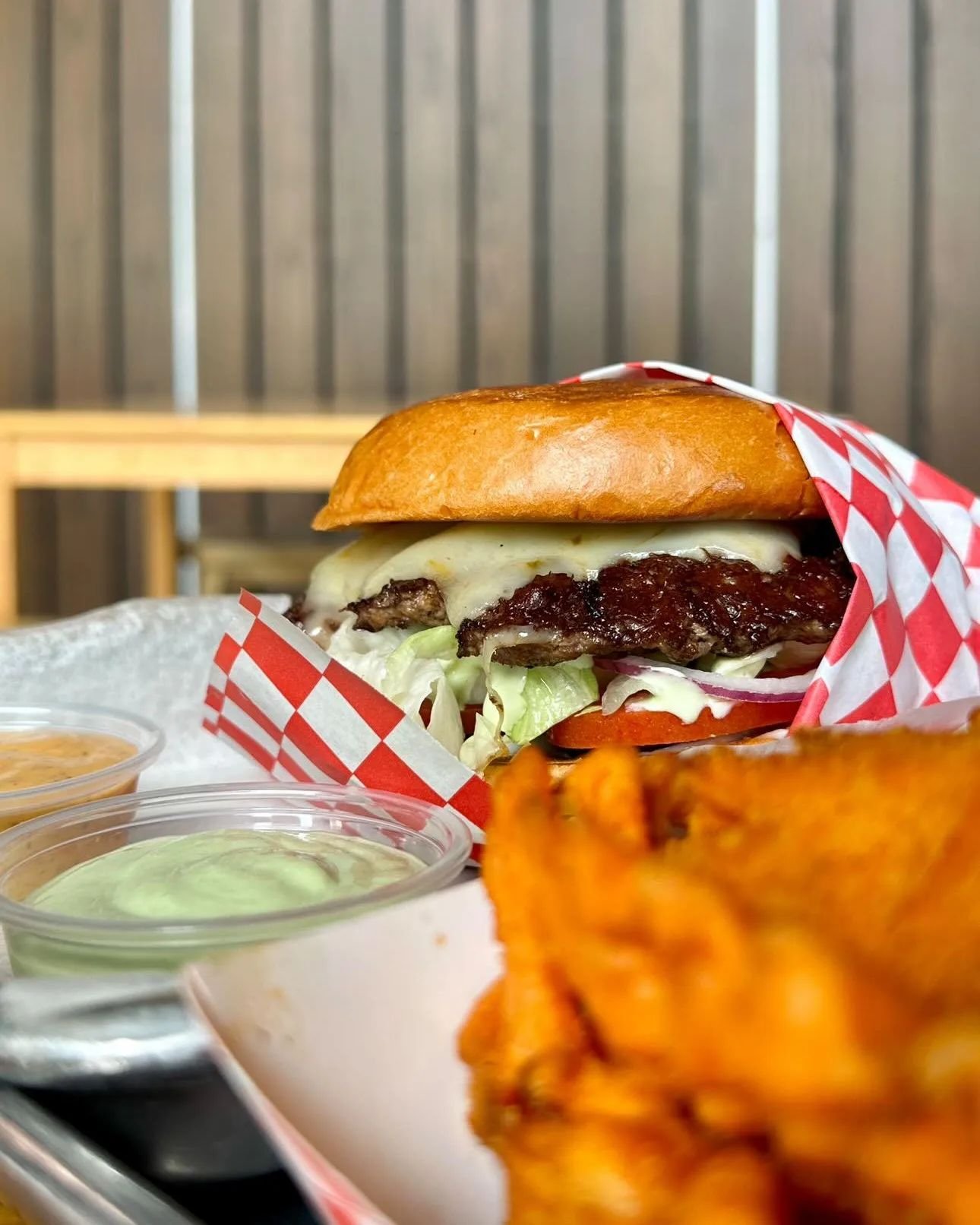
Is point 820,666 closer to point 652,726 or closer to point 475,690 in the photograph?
point 652,726

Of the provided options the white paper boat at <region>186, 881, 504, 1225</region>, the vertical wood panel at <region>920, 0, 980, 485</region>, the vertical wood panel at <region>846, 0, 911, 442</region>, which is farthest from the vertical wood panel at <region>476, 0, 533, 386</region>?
the white paper boat at <region>186, 881, 504, 1225</region>

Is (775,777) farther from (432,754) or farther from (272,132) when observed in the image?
(272,132)

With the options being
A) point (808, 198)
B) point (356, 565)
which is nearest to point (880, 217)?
point (808, 198)

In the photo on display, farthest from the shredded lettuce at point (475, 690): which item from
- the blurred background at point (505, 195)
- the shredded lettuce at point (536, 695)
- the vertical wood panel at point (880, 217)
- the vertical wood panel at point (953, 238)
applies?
the vertical wood panel at point (953, 238)

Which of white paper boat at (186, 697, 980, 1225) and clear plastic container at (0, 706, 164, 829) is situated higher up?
white paper boat at (186, 697, 980, 1225)

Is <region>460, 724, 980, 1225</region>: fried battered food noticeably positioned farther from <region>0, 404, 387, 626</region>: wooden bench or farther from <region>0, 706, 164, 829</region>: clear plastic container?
<region>0, 404, 387, 626</region>: wooden bench

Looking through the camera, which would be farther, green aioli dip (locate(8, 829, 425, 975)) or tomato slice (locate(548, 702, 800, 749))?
tomato slice (locate(548, 702, 800, 749))

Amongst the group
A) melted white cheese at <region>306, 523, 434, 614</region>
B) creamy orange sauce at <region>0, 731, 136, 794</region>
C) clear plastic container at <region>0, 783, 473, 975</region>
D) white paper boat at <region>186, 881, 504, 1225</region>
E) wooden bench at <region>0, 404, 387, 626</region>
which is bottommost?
creamy orange sauce at <region>0, 731, 136, 794</region>
